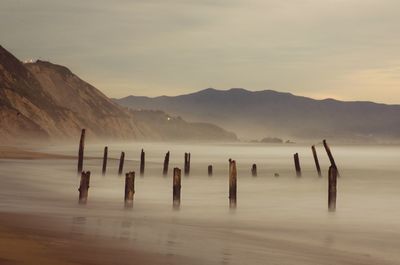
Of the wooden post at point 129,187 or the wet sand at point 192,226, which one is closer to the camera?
the wet sand at point 192,226

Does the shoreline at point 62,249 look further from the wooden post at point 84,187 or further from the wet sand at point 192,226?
the wooden post at point 84,187

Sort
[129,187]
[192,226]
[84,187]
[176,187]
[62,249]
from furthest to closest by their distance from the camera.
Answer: [176,187] < [84,187] < [129,187] < [192,226] < [62,249]

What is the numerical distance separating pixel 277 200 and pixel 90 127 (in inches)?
6456

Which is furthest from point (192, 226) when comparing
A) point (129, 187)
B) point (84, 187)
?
point (84, 187)

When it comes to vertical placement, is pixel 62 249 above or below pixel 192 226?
below

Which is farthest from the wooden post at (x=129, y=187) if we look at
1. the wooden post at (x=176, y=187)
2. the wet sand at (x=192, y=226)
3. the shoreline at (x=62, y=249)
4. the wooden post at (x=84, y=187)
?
the shoreline at (x=62, y=249)

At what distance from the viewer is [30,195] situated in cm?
2792

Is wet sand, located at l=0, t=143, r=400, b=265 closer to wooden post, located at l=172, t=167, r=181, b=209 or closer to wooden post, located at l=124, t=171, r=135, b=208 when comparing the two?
wooden post, located at l=124, t=171, r=135, b=208

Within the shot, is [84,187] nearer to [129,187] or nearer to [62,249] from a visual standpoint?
[129,187]

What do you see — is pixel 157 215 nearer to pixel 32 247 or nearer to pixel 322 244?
pixel 322 244

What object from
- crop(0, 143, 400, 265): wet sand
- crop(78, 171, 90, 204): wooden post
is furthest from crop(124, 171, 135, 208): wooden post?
crop(78, 171, 90, 204): wooden post

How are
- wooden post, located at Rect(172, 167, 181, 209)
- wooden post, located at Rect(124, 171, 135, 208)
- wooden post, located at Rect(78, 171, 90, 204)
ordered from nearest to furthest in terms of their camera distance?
wooden post, located at Rect(124, 171, 135, 208) < wooden post, located at Rect(78, 171, 90, 204) < wooden post, located at Rect(172, 167, 181, 209)

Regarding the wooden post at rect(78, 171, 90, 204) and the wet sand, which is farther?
the wooden post at rect(78, 171, 90, 204)

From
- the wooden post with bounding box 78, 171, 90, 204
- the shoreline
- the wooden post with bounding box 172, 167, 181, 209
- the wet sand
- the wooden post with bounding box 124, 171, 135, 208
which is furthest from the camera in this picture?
the wooden post with bounding box 172, 167, 181, 209
